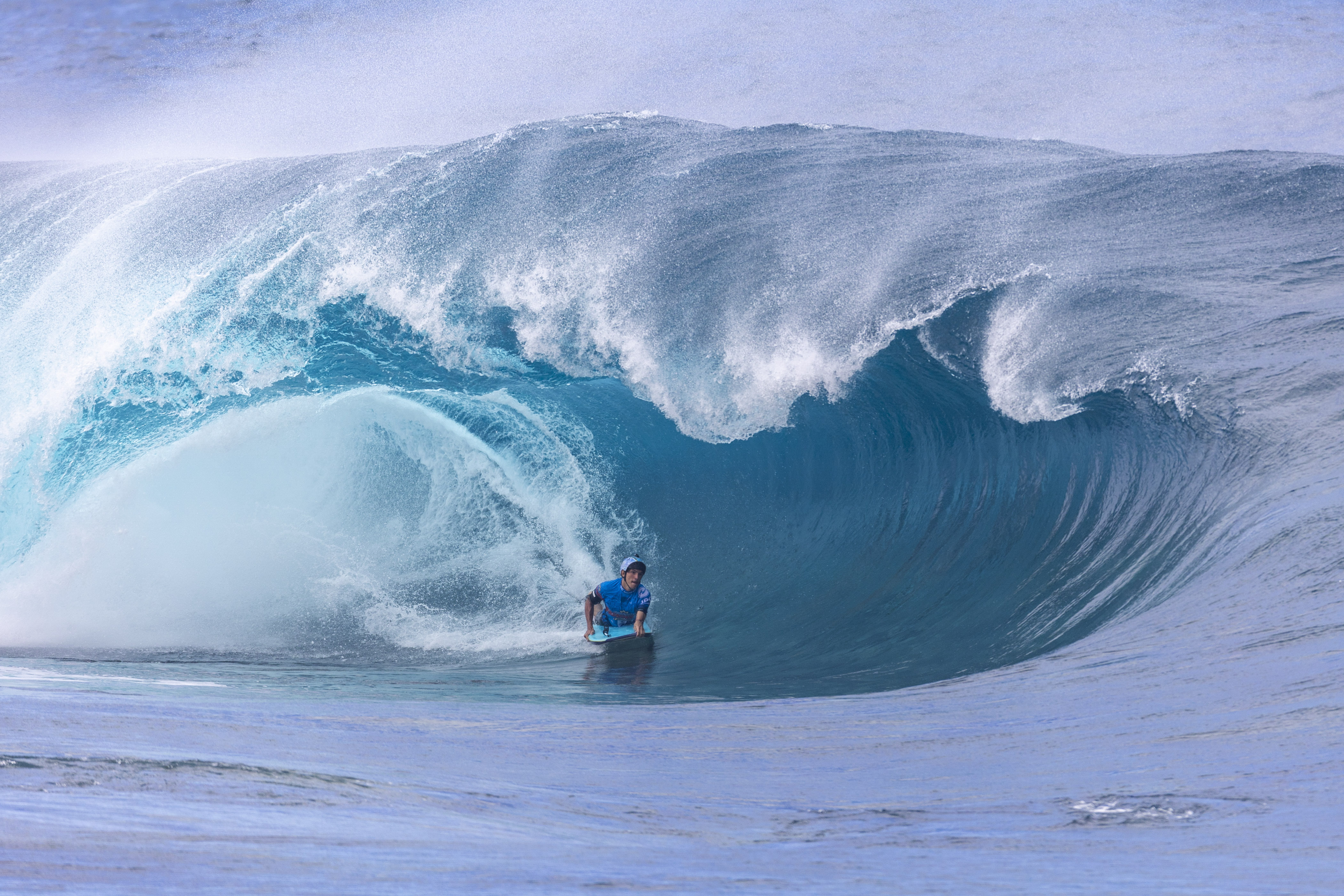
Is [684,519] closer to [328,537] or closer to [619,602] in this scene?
[619,602]

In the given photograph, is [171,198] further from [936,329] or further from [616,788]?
[616,788]

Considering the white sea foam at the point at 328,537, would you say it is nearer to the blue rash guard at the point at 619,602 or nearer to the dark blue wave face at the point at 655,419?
the dark blue wave face at the point at 655,419

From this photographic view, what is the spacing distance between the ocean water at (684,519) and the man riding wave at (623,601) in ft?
1.07

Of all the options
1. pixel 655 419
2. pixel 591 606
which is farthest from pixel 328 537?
pixel 655 419

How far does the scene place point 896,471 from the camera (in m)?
8.86

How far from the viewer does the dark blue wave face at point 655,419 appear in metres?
7.28

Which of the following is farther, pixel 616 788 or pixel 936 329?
pixel 936 329

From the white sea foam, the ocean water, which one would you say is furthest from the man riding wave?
the white sea foam

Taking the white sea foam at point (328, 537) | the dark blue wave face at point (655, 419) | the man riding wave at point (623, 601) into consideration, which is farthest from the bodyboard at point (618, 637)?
the white sea foam at point (328, 537)

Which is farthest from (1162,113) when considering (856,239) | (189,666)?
(189,666)

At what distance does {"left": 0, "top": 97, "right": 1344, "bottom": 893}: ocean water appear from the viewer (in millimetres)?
2799

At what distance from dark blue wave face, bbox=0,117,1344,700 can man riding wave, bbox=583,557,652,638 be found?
0.33 metres

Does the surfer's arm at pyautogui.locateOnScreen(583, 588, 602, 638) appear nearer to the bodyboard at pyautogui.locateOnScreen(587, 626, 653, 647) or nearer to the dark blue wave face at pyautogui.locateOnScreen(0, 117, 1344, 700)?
the bodyboard at pyautogui.locateOnScreen(587, 626, 653, 647)

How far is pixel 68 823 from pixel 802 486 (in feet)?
24.2
